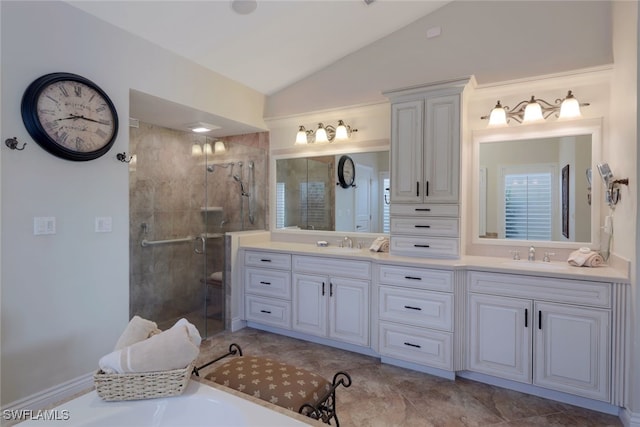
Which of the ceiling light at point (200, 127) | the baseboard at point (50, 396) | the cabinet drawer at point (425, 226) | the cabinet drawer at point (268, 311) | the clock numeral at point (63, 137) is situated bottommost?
the baseboard at point (50, 396)

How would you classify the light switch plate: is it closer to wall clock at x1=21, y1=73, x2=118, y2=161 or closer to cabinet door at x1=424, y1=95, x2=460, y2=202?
wall clock at x1=21, y1=73, x2=118, y2=161

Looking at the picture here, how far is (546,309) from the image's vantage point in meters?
2.28

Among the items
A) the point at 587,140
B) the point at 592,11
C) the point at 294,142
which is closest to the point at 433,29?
the point at 592,11

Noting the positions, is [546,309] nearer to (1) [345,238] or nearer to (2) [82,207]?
(1) [345,238]

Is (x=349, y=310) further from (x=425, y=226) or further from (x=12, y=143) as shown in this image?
(x=12, y=143)

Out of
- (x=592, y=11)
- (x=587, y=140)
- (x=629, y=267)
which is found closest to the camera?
(x=629, y=267)

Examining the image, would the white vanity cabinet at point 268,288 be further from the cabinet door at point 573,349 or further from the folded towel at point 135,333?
the cabinet door at point 573,349

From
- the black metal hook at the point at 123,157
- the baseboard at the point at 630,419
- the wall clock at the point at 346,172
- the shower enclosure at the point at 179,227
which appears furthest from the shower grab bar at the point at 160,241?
the baseboard at the point at 630,419

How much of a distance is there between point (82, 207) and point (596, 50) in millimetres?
3906

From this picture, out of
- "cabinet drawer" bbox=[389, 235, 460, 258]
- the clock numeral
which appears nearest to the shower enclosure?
the clock numeral

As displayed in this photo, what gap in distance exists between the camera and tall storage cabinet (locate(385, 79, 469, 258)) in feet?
9.00

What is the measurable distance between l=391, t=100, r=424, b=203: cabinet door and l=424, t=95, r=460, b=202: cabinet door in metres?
0.06

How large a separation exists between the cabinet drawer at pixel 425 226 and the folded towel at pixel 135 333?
2123mm

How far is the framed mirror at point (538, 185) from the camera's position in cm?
265
